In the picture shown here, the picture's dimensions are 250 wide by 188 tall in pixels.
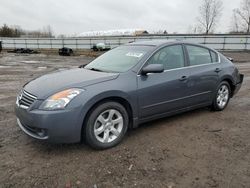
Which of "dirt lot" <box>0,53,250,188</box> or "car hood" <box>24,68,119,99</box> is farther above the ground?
"car hood" <box>24,68,119,99</box>

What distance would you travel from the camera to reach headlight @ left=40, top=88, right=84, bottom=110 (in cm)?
323

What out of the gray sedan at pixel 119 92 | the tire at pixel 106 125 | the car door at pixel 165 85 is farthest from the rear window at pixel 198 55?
the tire at pixel 106 125

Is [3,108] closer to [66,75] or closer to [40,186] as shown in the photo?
[66,75]

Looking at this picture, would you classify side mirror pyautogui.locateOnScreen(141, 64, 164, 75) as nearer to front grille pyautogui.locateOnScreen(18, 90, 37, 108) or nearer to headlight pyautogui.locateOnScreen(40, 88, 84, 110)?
headlight pyautogui.locateOnScreen(40, 88, 84, 110)

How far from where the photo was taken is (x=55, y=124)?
3.19 metres

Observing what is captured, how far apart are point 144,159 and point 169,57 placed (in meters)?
1.99

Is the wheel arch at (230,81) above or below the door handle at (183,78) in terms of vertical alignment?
below

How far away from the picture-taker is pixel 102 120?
3584mm

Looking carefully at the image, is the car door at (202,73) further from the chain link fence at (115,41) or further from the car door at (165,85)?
the chain link fence at (115,41)

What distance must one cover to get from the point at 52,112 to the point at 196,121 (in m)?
2.86

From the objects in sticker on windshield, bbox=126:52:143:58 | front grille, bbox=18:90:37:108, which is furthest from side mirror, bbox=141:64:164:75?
front grille, bbox=18:90:37:108

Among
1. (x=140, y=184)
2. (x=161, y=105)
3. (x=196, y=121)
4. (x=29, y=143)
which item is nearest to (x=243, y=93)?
(x=196, y=121)

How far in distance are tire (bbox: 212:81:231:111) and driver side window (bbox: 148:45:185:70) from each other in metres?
1.29

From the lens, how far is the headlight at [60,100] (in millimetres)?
3227
